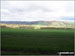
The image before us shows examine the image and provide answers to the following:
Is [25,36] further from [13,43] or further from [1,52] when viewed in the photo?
[1,52]

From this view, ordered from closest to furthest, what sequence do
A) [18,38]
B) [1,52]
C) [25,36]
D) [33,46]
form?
[1,52] → [33,46] → [18,38] → [25,36]

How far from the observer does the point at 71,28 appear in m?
3.25

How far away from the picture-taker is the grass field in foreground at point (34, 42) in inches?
127

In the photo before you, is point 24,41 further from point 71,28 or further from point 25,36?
point 71,28

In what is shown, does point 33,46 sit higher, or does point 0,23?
point 0,23

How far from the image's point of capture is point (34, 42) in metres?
3.83

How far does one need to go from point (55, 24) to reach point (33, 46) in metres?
0.78

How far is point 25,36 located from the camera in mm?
4137

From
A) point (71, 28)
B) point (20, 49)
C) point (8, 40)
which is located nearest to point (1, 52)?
point (20, 49)

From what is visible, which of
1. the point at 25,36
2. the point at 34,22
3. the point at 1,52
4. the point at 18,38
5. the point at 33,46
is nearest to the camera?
the point at 1,52

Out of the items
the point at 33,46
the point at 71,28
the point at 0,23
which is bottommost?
the point at 33,46

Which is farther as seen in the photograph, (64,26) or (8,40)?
(8,40)

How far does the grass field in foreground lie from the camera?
10.6 feet

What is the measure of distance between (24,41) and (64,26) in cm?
113
